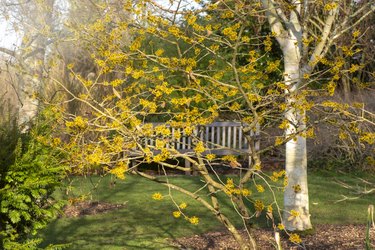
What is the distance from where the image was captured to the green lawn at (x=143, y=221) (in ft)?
26.2

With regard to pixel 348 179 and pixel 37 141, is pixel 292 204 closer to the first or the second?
pixel 37 141

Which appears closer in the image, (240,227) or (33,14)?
(240,227)

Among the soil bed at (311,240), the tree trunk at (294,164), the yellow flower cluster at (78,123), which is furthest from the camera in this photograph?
the tree trunk at (294,164)

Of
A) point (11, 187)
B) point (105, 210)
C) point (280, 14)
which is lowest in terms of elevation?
point (105, 210)

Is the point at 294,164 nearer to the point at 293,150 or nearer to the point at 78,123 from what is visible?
the point at 293,150

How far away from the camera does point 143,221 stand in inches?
364

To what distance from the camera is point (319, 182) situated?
1352 cm

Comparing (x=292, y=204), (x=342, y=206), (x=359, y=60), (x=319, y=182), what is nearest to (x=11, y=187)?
(x=292, y=204)

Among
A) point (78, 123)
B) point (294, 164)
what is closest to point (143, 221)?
point (294, 164)

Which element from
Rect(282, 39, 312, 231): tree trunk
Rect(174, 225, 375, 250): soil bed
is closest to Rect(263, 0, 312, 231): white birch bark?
A: Rect(282, 39, 312, 231): tree trunk

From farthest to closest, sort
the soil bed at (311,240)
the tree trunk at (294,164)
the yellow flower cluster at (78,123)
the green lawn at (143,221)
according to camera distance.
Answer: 1. the green lawn at (143,221)
2. the tree trunk at (294,164)
3. the soil bed at (311,240)
4. the yellow flower cluster at (78,123)

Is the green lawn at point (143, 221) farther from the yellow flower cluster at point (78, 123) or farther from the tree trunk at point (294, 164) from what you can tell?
the yellow flower cluster at point (78, 123)

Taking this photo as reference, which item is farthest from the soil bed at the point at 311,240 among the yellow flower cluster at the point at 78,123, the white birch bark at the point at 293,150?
the yellow flower cluster at the point at 78,123

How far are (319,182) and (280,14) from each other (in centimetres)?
659
